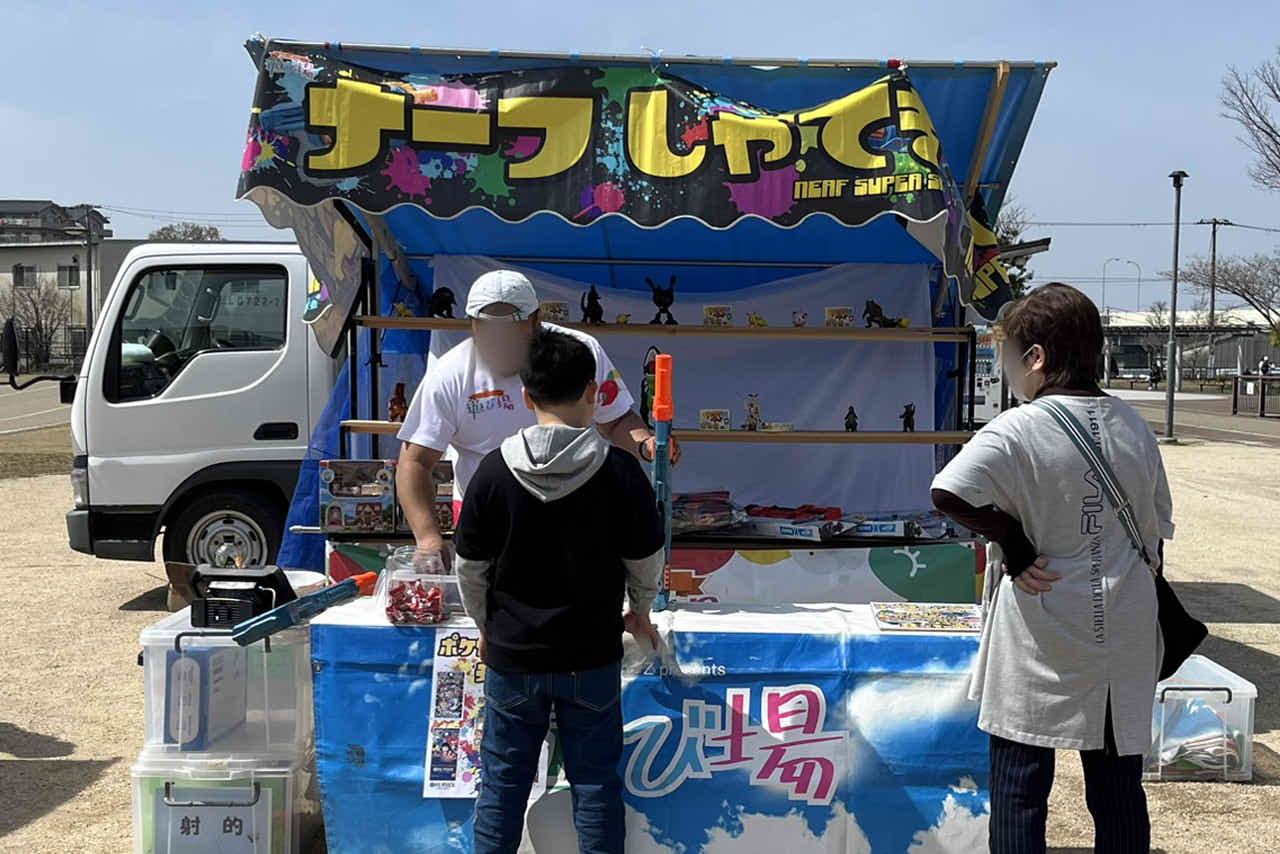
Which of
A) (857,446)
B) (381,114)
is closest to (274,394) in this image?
(381,114)

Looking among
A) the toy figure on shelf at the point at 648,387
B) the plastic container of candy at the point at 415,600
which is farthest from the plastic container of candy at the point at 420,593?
the toy figure on shelf at the point at 648,387

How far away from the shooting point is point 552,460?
2.57m

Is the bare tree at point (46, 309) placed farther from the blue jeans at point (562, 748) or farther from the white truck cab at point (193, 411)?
the blue jeans at point (562, 748)

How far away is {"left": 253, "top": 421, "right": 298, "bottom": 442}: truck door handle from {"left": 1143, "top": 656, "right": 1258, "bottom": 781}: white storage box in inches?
194

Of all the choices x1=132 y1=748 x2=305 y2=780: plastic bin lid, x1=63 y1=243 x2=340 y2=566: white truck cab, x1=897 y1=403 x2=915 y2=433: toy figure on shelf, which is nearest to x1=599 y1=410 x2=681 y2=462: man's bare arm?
x1=132 y1=748 x2=305 y2=780: plastic bin lid

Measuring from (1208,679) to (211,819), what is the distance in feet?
11.7

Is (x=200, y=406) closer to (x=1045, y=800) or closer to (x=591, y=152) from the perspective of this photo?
(x=591, y=152)

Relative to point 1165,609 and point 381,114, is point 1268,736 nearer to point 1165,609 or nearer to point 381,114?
point 1165,609

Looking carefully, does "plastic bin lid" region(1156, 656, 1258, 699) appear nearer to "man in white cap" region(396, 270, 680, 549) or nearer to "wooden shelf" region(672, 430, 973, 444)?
"wooden shelf" region(672, 430, 973, 444)

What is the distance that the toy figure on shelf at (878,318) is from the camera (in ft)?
19.4

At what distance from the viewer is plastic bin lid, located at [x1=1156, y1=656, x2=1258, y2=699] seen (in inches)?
165

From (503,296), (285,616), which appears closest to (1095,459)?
(503,296)

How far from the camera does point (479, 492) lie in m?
2.63

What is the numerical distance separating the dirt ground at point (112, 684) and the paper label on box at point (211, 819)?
571 mm
